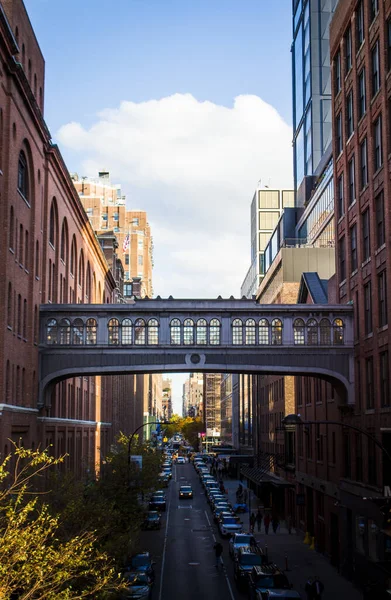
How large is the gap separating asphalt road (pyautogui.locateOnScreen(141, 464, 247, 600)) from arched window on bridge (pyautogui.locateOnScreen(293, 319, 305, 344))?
1271 cm

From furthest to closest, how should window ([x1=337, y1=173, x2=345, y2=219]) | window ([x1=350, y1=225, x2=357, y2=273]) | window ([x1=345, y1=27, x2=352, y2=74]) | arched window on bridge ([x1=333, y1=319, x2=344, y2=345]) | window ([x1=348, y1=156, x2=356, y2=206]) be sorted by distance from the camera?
window ([x1=337, y1=173, x2=345, y2=219])
window ([x1=345, y1=27, x2=352, y2=74])
arched window on bridge ([x1=333, y1=319, x2=344, y2=345])
window ([x1=348, y1=156, x2=356, y2=206])
window ([x1=350, y1=225, x2=357, y2=273])

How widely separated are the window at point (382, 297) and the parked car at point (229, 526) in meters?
26.5

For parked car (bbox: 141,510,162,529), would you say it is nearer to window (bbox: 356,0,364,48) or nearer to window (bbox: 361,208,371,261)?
window (bbox: 361,208,371,261)

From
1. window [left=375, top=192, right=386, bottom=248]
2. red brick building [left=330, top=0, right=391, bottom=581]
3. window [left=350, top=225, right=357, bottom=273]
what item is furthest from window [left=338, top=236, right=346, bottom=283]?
window [left=375, top=192, right=386, bottom=248]

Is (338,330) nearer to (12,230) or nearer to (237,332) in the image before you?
(237,332)

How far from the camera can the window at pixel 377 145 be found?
125 feet

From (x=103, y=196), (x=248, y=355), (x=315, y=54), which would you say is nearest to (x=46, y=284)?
(x=248, y=355)

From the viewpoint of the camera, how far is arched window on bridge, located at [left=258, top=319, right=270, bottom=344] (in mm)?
44478

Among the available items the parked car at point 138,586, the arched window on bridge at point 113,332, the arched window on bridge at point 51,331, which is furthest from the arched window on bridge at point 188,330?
the parked car at point 138,586

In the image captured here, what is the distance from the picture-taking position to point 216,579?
43125 millimetres

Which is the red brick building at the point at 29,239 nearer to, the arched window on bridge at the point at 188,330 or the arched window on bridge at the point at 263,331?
the arched window on bridge at the point at 188,330

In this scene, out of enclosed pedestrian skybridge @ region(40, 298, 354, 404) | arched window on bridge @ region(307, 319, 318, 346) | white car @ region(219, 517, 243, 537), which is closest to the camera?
enclosed pedestrian skybridge @ region(40, 298, 354, 404)

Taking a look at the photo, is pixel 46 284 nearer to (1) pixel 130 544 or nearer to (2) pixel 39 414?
(2) pixel 39 414

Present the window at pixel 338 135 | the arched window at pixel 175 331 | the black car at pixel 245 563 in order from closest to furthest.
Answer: the black car at pixel 245 563 → the arched window at pixel 175 331 → the window at pixel 338 135
